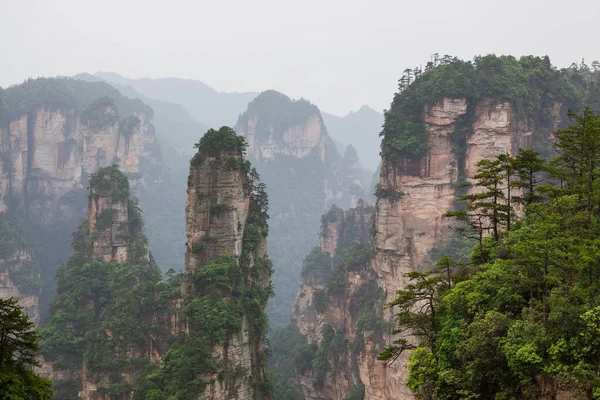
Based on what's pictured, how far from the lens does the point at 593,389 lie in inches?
432

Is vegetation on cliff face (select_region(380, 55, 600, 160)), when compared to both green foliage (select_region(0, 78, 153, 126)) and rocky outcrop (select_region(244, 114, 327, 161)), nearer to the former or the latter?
green foliage (select_region(0, 78, 153, 126))

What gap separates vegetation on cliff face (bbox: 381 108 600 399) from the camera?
464 inches


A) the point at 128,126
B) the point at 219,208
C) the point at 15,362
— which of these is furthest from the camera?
the point at 128,126

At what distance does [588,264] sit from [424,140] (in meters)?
26.7

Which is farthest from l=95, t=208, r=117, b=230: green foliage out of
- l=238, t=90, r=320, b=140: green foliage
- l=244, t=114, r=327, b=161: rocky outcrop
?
l=238, t=90, r=320, b=140: green foliage

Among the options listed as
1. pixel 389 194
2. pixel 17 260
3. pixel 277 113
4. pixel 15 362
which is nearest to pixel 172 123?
pixel 277 113

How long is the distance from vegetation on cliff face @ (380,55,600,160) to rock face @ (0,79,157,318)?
163 feet

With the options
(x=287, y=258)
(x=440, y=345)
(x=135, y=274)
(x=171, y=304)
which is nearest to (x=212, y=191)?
(x=171, y=304)

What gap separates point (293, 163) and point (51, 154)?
5919cm

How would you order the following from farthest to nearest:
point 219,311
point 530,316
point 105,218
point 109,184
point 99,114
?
point 99,114, point 109,184, point 105,218, point 219,311, point 530,316

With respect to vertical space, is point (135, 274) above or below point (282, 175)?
below

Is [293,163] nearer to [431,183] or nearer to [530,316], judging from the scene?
[431,183]

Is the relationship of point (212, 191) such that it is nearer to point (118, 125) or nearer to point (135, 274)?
point (135, 274)

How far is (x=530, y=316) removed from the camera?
42.4 feet
